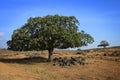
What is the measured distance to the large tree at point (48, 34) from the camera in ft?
93.4

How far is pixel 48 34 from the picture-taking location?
93.3 ft

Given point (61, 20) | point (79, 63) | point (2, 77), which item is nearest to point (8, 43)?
point (61, 20)

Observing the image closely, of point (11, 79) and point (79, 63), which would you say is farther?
point (79, 63)

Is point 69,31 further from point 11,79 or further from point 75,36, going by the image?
point 11,79

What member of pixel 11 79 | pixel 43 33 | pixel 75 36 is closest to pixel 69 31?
pixel 75 36

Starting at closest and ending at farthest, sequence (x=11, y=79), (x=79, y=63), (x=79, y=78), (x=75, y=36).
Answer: (x=11, y=79) → (x=79, y=78) → (x=79, y=63) → (x=75, y=36)

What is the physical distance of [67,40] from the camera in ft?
93.7

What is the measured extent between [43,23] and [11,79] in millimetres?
13795

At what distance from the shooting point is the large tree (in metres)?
28.5

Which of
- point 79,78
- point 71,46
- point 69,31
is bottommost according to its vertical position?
point 79,78

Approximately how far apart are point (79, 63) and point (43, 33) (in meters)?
5.44

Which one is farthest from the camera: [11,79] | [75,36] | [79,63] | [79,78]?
[75,36]

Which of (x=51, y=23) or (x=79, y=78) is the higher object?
(x=51, y=23)

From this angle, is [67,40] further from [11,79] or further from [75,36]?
[11,79]
